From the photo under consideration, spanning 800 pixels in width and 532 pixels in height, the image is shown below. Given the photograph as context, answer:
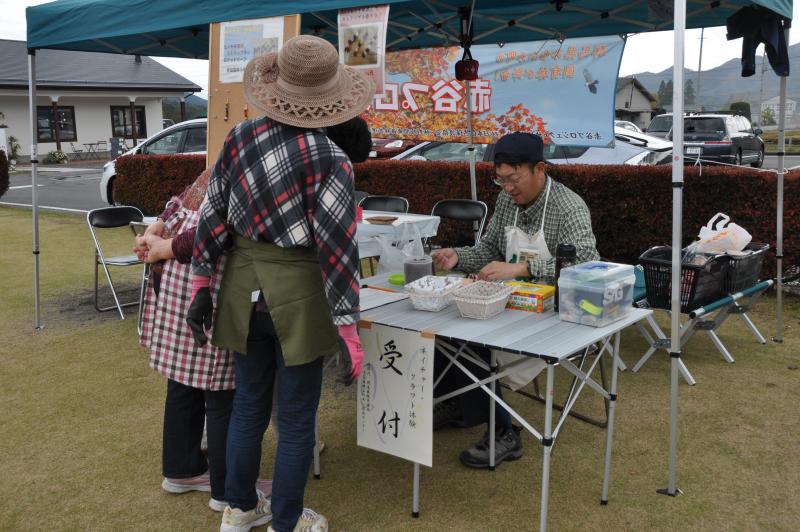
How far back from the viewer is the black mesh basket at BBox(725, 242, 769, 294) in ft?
13.1

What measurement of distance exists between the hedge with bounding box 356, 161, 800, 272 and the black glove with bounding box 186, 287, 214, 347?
190 inches

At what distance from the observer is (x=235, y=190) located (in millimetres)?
2092

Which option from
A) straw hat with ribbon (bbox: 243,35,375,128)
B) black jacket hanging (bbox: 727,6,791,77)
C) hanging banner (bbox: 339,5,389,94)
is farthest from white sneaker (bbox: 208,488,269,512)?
black jacket hanging (bbox: 727,6,791,77)

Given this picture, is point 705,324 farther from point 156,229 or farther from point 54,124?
point 54,124

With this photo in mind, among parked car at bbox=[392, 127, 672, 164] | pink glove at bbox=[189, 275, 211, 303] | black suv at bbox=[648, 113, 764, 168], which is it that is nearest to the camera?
pink glove at bbox=[189, 275, 211, 303]

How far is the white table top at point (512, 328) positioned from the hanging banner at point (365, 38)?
1462 mm

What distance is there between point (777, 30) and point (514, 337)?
2570 millimetres

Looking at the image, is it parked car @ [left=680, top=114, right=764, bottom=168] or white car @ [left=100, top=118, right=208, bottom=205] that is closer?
white car @ [left=100, top=118, right=208, bottom=205]

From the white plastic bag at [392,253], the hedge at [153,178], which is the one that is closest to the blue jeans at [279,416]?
the white plastic bag at [392,253]

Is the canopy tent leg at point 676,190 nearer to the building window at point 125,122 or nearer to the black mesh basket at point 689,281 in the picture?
the black mesh basket at point 689,281

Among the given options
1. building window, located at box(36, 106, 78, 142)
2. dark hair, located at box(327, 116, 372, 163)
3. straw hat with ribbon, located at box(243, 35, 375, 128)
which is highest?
building window, located at box(36, 106, 78, 142)

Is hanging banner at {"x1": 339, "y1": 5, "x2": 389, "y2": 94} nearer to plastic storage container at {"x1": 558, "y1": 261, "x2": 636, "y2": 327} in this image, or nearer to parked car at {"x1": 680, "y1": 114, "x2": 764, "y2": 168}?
plastic storage container at {"x1": 558, "y1": 261, "x2": 636, "y2": 327}

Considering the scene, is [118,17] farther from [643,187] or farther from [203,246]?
[643,187]

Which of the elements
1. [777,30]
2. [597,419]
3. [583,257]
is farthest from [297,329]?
[777,30]
